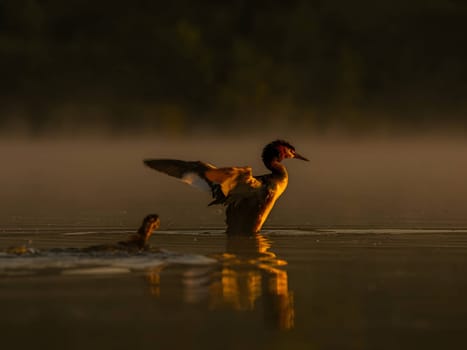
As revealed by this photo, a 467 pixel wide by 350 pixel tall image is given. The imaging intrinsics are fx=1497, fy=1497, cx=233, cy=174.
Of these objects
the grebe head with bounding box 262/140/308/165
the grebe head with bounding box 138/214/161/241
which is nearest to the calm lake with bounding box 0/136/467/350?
the grebe head with bounding box 138/214/161/241

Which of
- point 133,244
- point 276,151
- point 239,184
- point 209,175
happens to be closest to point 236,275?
point 133,244

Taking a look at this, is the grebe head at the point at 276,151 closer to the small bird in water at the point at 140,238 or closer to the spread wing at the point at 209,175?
the spread wing at the point at 209,175

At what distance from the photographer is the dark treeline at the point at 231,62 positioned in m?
79.5

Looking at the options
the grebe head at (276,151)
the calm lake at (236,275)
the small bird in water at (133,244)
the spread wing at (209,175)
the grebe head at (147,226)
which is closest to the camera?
the calm lake at (236,275)

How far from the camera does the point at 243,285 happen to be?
36.7 ft

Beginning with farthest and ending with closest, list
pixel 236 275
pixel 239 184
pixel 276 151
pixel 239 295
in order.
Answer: pixel 276 151 → pixel 239 184 → pixel 236 275 → pixel 239 295

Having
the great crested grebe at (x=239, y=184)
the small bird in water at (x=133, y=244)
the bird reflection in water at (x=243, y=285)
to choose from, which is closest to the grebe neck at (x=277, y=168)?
the great crested grebe at (x=239, y=184)

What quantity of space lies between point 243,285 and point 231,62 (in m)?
70.2

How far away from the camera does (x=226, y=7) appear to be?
314ft

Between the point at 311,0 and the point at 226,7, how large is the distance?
604cm

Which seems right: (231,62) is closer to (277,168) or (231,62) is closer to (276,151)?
(276,151)

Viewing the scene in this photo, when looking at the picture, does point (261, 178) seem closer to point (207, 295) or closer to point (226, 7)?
point (207, 295)

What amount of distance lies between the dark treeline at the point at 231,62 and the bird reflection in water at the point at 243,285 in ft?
209

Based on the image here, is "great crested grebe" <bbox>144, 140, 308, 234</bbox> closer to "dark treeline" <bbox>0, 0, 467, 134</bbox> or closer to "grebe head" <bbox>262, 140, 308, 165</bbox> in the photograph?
"grebe head" <bbox>262, 140, 308, 165</bbox>
